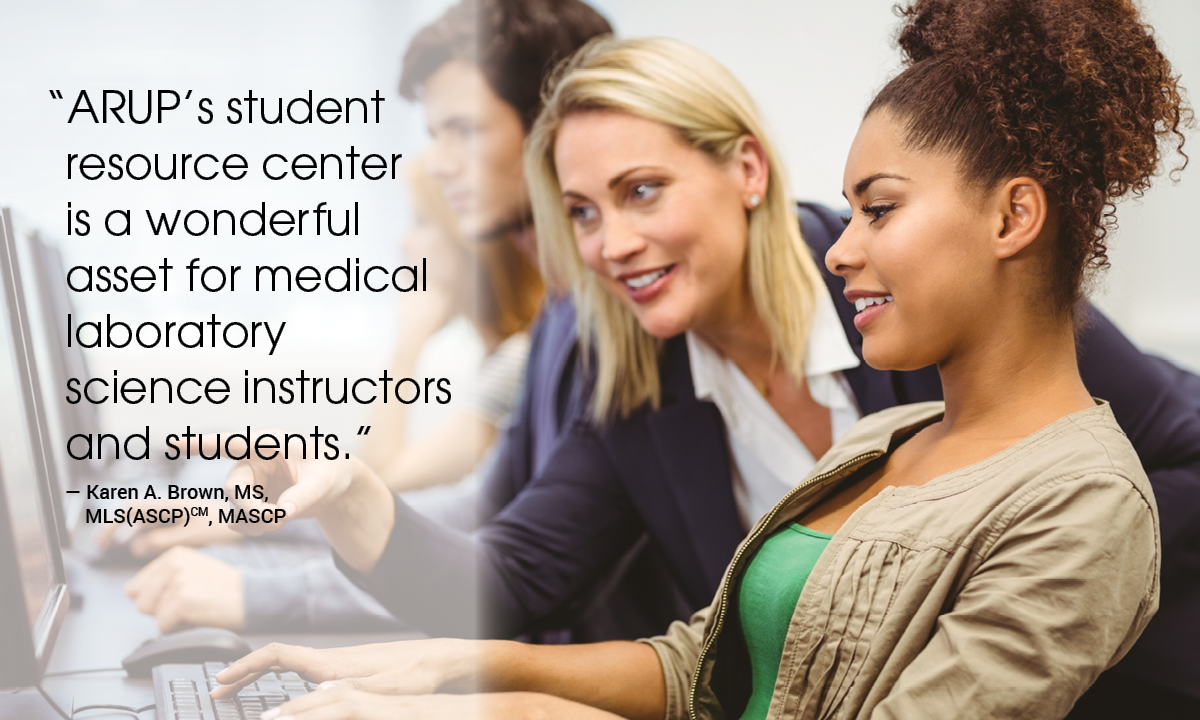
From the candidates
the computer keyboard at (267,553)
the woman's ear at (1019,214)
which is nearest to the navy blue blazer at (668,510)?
the computer keyboard at (267,553)

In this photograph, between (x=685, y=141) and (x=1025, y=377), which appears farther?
(x=685, y=141)

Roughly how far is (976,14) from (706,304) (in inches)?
21.7

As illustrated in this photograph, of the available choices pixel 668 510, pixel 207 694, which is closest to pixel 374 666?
pixel 207 694

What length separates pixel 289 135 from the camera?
1.27m

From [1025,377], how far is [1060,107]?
0.24 meters

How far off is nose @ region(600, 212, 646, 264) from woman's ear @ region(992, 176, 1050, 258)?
1.79 feet

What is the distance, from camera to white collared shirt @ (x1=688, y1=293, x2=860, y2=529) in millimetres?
1286

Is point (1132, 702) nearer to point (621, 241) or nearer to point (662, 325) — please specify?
point (662, 325)

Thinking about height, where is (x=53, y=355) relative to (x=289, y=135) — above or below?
below

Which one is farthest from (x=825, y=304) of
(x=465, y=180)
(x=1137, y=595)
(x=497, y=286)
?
(x=497, y=286)

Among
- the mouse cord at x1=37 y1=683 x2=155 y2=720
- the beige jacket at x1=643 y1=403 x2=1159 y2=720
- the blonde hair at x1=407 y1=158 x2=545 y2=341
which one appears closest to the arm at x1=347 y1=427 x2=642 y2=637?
the mouse cord at x1=37 y1=683 x2=155 y2=720

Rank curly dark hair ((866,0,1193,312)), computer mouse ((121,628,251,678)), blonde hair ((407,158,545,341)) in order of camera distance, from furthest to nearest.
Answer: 1. blonde hair ((407,158,545,341))
2. computer mouse ((121,628,251,678))
3. curly dark hair ((866,0,1193,312))

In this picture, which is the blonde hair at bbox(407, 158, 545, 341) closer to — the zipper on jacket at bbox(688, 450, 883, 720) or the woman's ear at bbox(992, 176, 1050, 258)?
the zipper on jacket at bbox(688, 450, 883, 720)

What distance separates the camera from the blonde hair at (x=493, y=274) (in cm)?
221
